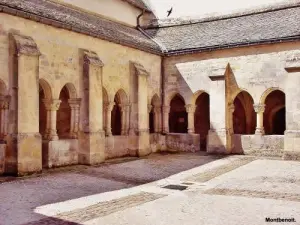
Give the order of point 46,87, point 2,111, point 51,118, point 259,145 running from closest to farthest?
point 2,111 → point 46,87 → point 51,118 → point 259,145

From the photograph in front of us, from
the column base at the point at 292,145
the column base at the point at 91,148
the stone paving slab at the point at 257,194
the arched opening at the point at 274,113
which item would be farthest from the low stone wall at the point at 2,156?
the arched opening at the point at 274,113

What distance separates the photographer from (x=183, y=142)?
64.6 ft

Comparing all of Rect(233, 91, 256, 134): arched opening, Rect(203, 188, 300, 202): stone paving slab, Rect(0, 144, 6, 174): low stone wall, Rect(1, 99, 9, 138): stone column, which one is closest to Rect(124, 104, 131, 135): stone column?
Rect(1, 99, 9, 138): stone column

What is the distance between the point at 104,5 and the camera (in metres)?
20.9

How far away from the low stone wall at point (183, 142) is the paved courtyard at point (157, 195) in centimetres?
488

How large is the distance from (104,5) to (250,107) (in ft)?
33.1

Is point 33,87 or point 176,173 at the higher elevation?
point 33,87

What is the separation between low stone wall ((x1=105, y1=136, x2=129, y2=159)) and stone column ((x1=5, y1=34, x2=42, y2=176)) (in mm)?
4182

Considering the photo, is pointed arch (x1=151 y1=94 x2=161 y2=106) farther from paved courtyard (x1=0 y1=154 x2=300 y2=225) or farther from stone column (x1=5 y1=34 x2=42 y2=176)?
stone column (x1=5 y1=34 x2=42 y2=176)

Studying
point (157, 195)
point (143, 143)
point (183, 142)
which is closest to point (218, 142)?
point (183, 142)

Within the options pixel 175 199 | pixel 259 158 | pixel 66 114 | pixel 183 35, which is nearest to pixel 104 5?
pixel 183 35

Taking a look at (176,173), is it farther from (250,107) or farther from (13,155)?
(250,107)

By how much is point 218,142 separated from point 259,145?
1.92 m

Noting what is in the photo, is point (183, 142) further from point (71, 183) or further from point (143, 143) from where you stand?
point (71, 183)
